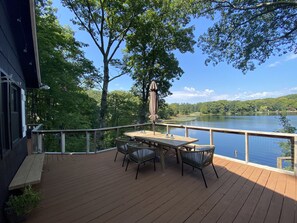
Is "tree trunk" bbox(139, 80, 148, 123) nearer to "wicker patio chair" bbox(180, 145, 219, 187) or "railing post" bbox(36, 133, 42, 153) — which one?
"railing post" bbox(36, 133, 42, 153)

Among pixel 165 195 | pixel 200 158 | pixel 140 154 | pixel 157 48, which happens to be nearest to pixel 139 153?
pixel 140 154

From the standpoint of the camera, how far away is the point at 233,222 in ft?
6.49

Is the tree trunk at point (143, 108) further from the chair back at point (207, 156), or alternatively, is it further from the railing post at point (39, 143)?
the chair back at point (207, 156)

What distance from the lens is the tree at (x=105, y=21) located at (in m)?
9.94

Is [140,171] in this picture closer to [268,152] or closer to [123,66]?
[268,152]

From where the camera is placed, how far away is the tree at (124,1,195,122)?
1184 cm

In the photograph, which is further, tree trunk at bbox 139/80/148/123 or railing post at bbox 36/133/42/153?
tree trunk at bbox 139/80/148/123

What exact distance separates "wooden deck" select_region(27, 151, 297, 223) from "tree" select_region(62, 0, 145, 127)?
7307mm

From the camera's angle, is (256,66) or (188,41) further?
(188,41)

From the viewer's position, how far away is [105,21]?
10.7m

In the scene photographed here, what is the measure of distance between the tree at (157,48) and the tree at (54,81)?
14.3 ft

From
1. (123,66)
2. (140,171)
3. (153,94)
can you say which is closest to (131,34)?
(123,66)

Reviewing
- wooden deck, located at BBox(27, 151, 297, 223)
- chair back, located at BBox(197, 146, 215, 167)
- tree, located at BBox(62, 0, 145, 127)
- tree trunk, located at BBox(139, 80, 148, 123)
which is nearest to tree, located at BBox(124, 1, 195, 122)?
tree trunk, located at BBox(139, 80, 148, 123)

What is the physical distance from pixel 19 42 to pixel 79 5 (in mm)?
8402
